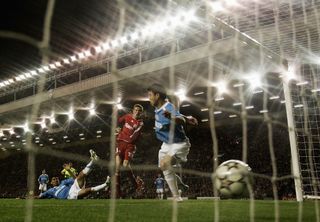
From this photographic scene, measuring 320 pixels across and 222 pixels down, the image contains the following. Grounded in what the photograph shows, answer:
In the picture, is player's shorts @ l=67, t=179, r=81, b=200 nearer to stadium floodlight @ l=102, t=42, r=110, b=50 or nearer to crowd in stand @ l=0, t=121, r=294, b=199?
crowd in stand @ l=0, t=121, r=294, b=199

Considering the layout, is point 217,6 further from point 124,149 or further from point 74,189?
point 74,189

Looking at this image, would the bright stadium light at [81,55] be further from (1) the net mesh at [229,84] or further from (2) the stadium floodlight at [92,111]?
(2) the stadium floodlight at [92,111]

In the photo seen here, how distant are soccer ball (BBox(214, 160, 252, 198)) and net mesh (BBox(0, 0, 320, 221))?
0.46 feet

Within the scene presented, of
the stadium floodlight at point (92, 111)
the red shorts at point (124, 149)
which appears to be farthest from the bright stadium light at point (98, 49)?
the red shorts at point (124, 149)

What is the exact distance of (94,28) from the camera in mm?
14000

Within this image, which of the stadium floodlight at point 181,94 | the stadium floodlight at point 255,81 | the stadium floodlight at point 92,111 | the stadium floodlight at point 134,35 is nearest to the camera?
the stadium floodlight at point 255,81

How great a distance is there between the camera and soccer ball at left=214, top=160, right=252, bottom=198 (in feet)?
11.3

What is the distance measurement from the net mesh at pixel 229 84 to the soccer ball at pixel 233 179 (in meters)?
0.14

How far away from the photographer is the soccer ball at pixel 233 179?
3.46 meters

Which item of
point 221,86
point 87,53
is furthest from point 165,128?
point 87,53

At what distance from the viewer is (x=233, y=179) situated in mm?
3479

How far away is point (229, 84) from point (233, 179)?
33.6 feet

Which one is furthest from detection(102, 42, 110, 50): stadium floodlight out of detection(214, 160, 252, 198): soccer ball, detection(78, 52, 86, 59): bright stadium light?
detection(214, 160, 252, 198): soccer ball

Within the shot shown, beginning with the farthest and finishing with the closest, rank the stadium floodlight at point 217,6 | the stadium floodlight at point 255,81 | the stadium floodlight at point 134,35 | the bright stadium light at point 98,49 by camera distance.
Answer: the bright stadium light at point 98,49, the stadium floodlight at point 134,35, the stadium floodlight at point 255,81, the stadium floodlight at point 217,6
